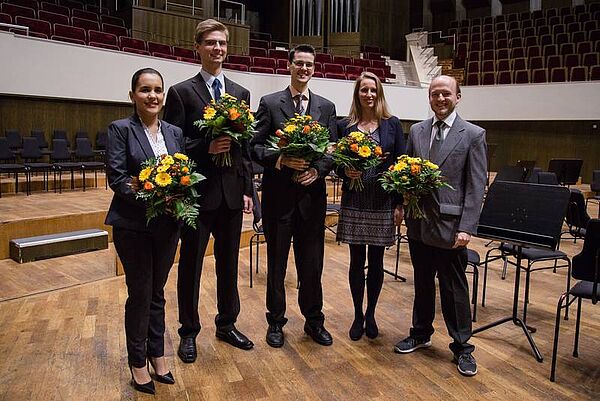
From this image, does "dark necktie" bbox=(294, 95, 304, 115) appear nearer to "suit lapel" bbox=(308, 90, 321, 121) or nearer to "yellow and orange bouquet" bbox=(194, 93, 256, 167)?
"suit lapel" bbox=(308, 90, 321, 121)

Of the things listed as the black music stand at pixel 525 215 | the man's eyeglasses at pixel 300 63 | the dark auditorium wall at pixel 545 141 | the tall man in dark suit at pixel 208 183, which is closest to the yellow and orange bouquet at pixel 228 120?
the tall man in dark suit at pixel 208 183

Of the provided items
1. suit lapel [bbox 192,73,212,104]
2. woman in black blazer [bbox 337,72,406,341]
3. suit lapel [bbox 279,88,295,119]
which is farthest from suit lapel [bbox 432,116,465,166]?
suit lapel [bbox 192,73,212,104]

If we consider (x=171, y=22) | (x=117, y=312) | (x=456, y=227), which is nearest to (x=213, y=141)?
(x=456, y=227)

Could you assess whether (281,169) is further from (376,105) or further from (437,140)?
(437,140)

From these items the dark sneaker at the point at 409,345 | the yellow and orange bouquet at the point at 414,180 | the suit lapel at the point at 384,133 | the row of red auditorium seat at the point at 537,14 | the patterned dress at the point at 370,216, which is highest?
the row of red auditorium seat at the point at 537,14

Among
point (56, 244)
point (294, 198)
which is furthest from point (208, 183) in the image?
point (56, 244)

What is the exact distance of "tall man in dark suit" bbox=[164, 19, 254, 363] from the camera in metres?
2.28

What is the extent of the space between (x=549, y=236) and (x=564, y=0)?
1243 cm

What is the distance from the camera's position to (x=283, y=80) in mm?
9602

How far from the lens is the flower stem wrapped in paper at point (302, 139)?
7.30 feet

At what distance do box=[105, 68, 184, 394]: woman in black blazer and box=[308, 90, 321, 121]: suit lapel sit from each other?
67 cm

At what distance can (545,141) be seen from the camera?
1063 cm

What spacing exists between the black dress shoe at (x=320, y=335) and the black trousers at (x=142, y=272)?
847mm

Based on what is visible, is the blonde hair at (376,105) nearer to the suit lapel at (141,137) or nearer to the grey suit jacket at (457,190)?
the grey suit jacket at (457,190)
